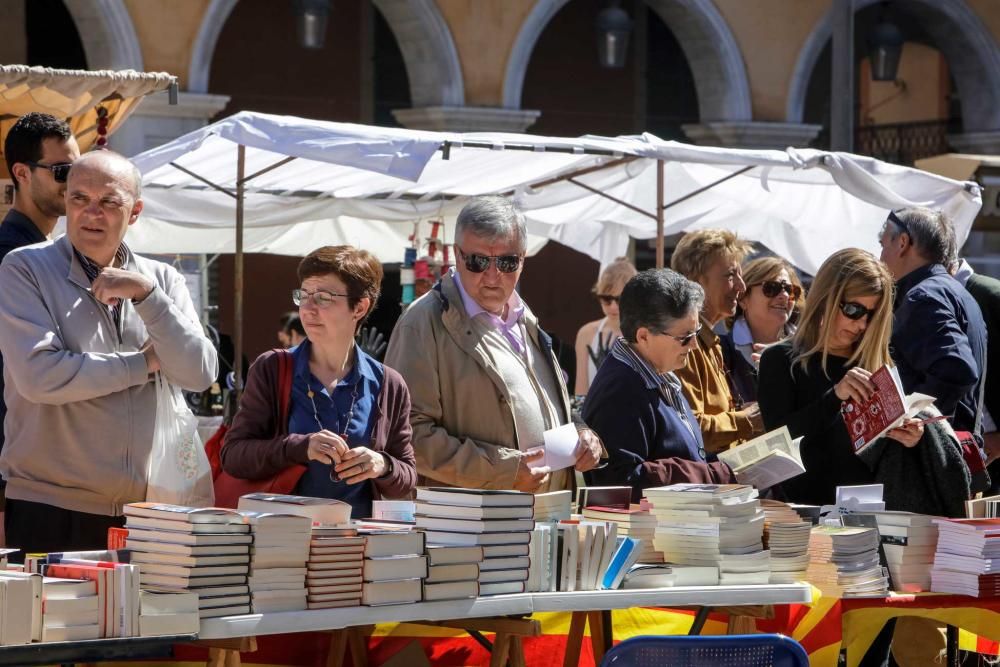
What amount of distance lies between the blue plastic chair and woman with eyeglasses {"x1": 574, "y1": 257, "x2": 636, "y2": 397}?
6323 millimetres

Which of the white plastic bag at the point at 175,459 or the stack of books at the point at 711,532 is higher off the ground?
the white plastic bag at the point at 175,459

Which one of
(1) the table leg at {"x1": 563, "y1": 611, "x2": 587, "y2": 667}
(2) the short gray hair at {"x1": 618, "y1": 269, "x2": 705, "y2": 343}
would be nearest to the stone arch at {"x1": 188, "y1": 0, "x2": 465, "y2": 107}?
(2) the short gray hair at {"x1": 618, "y1": 269, "x2": 705, "y2": 343}

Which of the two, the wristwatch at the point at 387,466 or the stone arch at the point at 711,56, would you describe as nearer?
the wristwatch at the point at 387,466

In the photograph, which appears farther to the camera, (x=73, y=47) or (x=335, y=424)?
(x=73, y=47)

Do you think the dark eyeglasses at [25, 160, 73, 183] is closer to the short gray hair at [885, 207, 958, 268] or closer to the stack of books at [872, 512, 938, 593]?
the stack of books at [872, 512, 938, 593]

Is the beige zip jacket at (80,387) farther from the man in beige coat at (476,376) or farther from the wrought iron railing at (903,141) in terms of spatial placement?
the wrought iron railing at (903,141)

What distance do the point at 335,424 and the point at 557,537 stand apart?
70 centimetres

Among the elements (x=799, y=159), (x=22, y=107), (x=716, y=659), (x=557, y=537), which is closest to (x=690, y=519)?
(x=557, y=537)

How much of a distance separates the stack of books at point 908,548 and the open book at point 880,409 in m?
0.34

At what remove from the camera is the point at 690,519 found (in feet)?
14.7

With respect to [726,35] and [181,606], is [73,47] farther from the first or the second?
[181,606]

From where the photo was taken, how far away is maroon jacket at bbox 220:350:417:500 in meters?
→ 4.39

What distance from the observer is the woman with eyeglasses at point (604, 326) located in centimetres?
1026

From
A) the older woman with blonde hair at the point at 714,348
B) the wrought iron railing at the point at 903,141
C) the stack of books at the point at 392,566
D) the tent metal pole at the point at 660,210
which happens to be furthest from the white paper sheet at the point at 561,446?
the wrought iron railing at the point at 903,141
